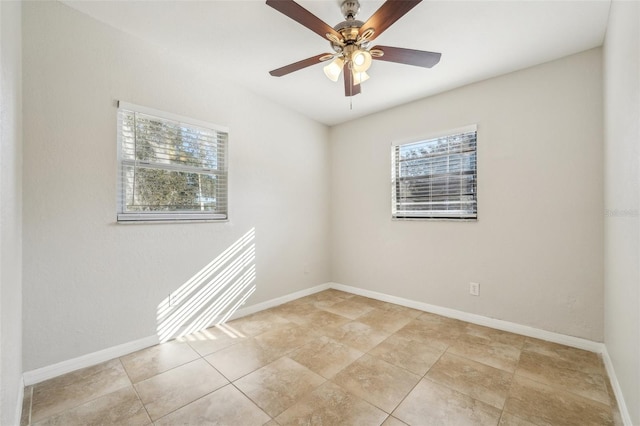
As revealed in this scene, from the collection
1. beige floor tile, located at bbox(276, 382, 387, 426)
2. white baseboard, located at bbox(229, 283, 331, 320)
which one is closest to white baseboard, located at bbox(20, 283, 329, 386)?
white baseboard, located at bbox(229, 283, 331, 320)

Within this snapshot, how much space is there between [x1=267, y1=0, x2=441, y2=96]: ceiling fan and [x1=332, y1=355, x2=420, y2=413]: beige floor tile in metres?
2.15

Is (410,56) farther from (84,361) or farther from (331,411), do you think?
(84,361)

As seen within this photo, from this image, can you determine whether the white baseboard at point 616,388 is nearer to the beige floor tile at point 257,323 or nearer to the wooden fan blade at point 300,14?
the beige floor tile at point 257,323

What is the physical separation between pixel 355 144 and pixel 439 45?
71.3 inches

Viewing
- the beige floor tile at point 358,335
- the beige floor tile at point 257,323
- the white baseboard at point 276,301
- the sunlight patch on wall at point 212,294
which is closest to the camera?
the beige floor tile at point 358,335

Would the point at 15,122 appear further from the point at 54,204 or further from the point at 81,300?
the point at 81,300

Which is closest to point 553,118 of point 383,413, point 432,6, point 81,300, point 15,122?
point 432,6

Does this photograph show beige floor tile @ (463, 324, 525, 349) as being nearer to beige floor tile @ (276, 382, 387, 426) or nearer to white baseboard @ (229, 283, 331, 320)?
beige floor tile @ (276, 382, 387, 426)

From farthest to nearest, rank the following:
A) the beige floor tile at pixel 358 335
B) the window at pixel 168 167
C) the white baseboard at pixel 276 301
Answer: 1. the white baseboard at pixel 276 301
2. the beige floor tile at pixel 358 335
3. the window at pixel 168 167

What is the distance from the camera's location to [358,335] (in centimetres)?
257

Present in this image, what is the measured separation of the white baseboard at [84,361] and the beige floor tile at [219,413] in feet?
3.25

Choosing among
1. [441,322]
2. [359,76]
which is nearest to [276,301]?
[441,322]

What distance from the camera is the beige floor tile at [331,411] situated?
A: 59.0 inches

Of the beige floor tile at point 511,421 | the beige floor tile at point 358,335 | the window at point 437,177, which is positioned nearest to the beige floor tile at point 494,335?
the beige floor tile at point 358,335
